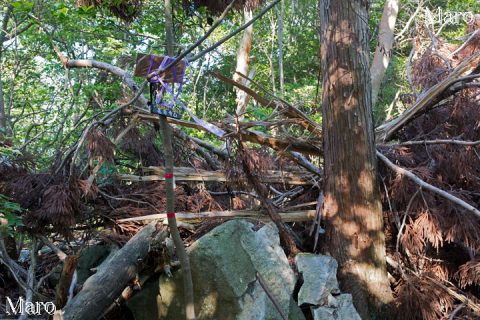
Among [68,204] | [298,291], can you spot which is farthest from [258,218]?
[68,204]

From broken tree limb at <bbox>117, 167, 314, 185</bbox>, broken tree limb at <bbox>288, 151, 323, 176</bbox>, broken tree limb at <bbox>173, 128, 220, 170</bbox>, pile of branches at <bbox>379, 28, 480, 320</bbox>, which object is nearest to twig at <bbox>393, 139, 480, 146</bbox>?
pile of branches at <bbox>379, 28, 480, 320</bbox>

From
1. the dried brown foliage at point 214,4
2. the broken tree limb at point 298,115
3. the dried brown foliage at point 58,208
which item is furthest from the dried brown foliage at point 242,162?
the dried brown foliage at point 214,4

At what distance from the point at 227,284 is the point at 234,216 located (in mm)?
937

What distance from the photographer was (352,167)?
139 inches

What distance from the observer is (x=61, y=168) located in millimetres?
3854

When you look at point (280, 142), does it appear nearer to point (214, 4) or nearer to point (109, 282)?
point (109, 282)

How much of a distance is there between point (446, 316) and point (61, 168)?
3.27m

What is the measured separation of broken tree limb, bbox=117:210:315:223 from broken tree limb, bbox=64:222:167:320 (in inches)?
17.3

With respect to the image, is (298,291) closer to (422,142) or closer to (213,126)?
(213,126)

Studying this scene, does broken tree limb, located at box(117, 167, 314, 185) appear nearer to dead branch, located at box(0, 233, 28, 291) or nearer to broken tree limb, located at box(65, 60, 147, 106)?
broken tree limb, located at box(65, 60, 147, 106)

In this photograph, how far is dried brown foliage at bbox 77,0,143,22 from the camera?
4676 mm

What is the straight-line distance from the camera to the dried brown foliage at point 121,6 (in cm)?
468

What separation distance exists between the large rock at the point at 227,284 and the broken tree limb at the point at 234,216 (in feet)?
1.64

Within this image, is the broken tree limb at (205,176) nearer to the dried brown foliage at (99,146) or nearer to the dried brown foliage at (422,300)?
the dried brown foliage at (99,146)
